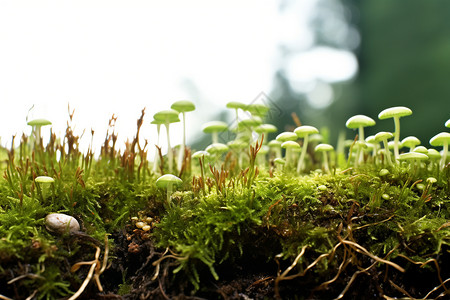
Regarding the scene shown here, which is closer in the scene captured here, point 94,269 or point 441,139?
point 94,269

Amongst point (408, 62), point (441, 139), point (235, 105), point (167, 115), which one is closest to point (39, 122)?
point (167, 115)

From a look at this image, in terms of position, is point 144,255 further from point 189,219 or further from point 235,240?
point 235,240

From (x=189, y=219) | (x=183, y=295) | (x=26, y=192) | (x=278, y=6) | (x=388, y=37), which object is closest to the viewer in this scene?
(x=183, y=295)

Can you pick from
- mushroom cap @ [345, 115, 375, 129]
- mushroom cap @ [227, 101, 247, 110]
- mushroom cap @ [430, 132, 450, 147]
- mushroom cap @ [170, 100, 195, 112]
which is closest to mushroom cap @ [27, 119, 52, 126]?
mushroom cap @ [170, 100, 195, 112]

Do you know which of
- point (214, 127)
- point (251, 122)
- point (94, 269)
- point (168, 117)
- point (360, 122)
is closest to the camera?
point (94, 269)

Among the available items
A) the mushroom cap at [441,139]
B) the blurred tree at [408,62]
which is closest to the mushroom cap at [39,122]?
the mushroom cap at [441,139]

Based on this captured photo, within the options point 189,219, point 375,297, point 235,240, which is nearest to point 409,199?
point 375,297

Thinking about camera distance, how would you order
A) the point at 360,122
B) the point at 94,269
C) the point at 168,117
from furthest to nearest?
Result: 1. the point at 168,117
2. the point at 360,122
3. the point at 94,269

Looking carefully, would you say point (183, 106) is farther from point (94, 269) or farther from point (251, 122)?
point (94, 269)
